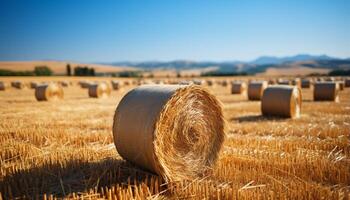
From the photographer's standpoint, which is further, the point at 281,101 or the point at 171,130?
the point at 281,101

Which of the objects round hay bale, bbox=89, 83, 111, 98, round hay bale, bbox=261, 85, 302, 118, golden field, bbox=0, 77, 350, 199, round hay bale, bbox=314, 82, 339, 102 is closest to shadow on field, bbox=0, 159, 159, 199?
golden field, bbox=0, 77, 350, 199

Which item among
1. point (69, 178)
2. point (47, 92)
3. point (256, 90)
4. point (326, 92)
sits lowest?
point (69, 178)

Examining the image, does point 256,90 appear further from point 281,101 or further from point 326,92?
point 281,101

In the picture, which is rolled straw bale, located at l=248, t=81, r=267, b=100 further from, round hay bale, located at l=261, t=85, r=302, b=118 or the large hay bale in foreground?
the large hay bale in foreground

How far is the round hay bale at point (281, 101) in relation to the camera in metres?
14.1

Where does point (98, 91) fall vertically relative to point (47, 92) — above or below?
below

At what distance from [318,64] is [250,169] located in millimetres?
196580

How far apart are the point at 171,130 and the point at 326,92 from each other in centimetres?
1763

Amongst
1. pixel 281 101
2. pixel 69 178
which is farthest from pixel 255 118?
pixel 69 178

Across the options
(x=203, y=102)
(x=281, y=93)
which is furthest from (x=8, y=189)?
(x=281, y=93)

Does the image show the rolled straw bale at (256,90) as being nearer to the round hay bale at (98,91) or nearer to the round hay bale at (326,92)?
the round hay bale at (326,92)

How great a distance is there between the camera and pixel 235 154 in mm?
7734

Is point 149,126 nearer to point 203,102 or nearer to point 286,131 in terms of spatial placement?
point 203,102

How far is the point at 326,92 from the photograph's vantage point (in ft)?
71.3
